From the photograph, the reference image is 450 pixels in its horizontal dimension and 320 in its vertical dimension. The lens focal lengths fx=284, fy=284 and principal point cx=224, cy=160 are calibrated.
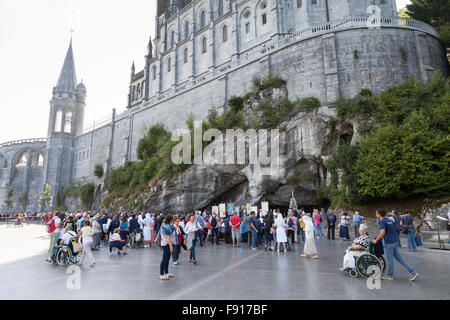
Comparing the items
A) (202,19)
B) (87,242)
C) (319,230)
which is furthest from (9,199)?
(319,230)

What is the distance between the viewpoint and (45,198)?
158 feet

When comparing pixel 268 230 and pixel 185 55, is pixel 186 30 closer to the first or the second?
pixel 185 55

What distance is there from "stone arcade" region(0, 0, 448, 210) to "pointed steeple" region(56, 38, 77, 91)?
184mm

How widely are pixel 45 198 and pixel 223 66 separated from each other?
37.0 metres

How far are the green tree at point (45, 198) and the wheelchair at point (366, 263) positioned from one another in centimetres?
5314

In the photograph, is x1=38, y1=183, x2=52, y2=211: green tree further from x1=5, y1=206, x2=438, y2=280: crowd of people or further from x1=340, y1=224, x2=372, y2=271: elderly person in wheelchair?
x1=340, y1=224, x2=372, y2=271: elderly person in wheelchair

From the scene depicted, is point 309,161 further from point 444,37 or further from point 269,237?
point 444,37

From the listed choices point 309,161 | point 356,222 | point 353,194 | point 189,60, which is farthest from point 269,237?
point 189,60

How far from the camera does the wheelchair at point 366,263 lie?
6.45 m

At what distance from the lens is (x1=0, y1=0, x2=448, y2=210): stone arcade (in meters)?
22.8

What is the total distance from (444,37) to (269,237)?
2504 centimetres

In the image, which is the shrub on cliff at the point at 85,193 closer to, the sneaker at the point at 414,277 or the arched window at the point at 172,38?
the arched window at the point at 172,38

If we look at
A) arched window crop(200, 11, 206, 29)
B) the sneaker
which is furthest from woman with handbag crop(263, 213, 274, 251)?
arched window crop(200, 11, 206, 29)

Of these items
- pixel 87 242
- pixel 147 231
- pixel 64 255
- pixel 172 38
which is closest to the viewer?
pixel 87 242
